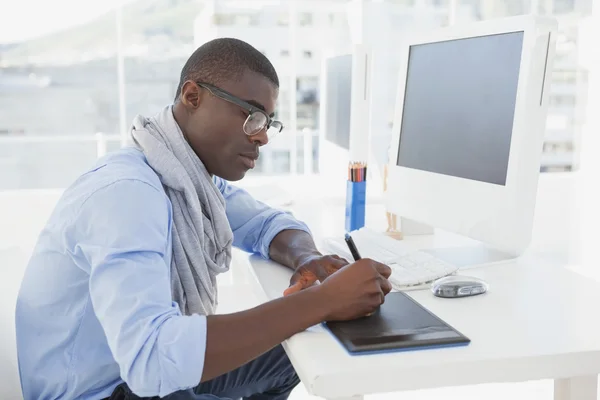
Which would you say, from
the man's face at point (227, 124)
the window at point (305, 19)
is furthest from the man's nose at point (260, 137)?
the window at point (305, 19)

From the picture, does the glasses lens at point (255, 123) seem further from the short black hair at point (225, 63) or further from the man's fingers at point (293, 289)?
the man's fingers at point (293, 289)

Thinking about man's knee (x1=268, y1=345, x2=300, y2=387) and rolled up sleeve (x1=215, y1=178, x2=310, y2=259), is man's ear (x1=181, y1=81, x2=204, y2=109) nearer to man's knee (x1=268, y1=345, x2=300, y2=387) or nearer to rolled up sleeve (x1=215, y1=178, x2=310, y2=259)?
rolled up sleeve (x1=215, y1=178, x2=310, y2=259)

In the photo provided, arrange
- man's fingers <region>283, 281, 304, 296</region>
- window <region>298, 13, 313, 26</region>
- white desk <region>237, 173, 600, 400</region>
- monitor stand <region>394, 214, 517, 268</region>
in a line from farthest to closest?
1. window <region>298, 13, 313, 26</region>
2. monitor stand <region>394, 214, 517, 268</region>
3. man's fingers <region>283, 281, 304, 296</region>
4. white desk <region>237, 173, 600, 400</region>

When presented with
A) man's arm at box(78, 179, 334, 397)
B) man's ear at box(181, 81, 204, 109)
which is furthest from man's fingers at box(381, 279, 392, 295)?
man's ear at box(181, 81, 204, 109)

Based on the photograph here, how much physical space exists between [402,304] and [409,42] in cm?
80

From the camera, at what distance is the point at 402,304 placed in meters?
1.10

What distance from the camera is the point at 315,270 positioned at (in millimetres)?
1240

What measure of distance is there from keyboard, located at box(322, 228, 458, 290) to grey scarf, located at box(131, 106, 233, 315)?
13.0 inches

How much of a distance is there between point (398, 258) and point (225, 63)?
1.72 ft

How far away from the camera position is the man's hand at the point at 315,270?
1.22 meters

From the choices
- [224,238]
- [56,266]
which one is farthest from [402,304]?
[56,266]

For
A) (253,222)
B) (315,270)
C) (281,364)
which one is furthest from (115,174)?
(281,364)

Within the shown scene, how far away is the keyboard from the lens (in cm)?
125

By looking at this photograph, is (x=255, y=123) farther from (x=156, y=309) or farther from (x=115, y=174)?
(x=156, y=309)
